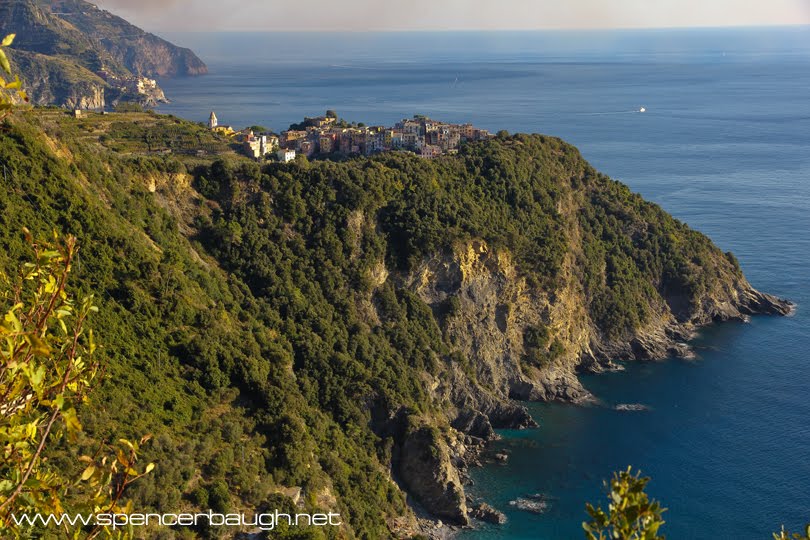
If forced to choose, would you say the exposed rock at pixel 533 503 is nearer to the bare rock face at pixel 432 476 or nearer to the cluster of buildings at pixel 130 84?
the bare rock face at pixel 432 476

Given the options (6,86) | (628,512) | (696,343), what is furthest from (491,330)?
(6,86)

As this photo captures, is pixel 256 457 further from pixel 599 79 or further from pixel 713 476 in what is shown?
pixel 599 79

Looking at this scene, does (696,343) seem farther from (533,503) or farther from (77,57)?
(77,57)

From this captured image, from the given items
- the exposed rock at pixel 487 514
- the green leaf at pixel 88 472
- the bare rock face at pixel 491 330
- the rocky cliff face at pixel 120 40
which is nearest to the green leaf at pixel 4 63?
the green leaf at pixel 88 472

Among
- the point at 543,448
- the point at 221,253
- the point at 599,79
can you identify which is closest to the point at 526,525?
the point at 543,448

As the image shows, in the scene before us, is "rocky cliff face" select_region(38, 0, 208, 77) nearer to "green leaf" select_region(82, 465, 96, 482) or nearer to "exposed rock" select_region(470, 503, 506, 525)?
"exposed rock" select_region(470, 503, 506, 525)

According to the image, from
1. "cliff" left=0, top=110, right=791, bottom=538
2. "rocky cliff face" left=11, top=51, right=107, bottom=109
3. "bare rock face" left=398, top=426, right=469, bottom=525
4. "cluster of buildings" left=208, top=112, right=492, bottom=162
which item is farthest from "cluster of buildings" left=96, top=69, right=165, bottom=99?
"bare rock face" left=398, top=426, right=469, bottom=525
